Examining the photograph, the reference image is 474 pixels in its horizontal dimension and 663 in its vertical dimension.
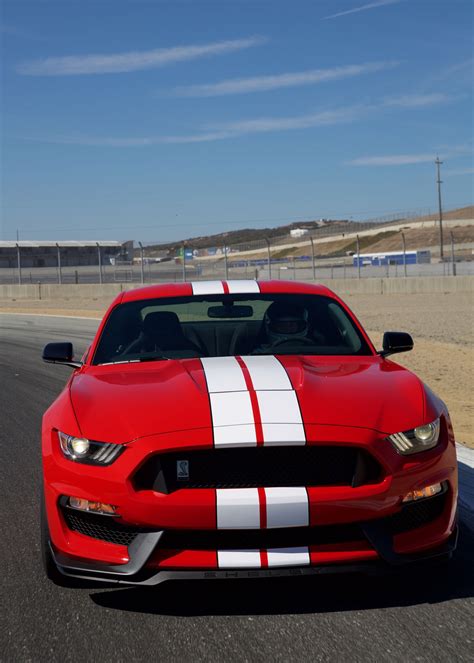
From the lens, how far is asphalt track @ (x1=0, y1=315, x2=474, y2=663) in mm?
3207

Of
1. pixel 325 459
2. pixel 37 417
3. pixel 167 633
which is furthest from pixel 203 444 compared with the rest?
pixel 37 417

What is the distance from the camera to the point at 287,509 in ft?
11.0

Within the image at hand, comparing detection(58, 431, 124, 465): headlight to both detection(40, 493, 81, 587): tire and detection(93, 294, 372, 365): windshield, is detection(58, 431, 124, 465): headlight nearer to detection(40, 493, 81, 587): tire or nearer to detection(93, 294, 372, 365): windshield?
detection(40, 493, 81, 587): tire

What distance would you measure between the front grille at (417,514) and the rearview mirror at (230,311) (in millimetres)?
2265

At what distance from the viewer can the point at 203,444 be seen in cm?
349

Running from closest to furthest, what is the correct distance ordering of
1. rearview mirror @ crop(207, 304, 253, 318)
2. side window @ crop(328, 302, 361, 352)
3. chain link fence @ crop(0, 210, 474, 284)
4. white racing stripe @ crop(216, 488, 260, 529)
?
white racing stripe @ crop(216, 488, 260, 529)
side window @ crop(328, 302, 361, 352)
rearview mirror @ crop(207, 304, 253, 318)
chain link fence @ crop(0, 210, 474, 284)

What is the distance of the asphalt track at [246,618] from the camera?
10.5ft

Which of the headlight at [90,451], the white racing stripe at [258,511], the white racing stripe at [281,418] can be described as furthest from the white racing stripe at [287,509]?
the headlight at [90,451]

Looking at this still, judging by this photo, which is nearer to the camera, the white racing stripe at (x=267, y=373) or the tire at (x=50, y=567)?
the tire at (x=50, y=567)

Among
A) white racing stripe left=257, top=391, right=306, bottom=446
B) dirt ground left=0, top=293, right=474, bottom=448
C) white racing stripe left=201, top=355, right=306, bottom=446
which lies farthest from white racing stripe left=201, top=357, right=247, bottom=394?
dirt ground left=0, top=293, right=474, bottom=448

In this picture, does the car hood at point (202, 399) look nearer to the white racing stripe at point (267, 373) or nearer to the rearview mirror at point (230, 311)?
the white racing stripe at point (267, 373)

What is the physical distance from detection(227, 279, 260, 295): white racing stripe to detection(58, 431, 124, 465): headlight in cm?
217

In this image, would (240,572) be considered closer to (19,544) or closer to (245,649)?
(245,649)

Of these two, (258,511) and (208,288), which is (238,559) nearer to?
(258,511)
